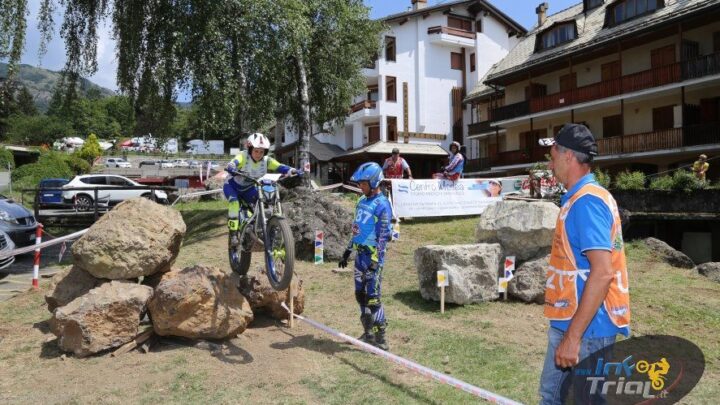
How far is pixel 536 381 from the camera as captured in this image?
5.28 m

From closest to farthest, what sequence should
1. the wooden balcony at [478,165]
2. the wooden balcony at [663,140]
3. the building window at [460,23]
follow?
the wooden balcony at [663,140] < the wooden balcony at [478,165] < the building window at [460,23]

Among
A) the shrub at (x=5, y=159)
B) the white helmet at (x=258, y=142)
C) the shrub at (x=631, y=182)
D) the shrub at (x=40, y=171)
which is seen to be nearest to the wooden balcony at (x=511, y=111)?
the shrub at (x=631, y=182)

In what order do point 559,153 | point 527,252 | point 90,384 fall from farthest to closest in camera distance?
point 527,252 < point 90,384 < point 559,153

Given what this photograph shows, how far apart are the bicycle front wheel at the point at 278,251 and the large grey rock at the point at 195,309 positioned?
66 cm

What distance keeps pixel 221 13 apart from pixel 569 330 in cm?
1277

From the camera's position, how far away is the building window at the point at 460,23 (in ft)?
136

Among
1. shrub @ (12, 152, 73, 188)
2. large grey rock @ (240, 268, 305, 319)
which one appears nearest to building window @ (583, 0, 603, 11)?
large grey rock @ (240, 268, 305, 319)

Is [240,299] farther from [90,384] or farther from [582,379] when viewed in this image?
[582,379]

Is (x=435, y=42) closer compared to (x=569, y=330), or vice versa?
(x=569, y=330)

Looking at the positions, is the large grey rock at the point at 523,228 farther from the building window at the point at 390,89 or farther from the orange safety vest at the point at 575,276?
the building window at the point at 390,89

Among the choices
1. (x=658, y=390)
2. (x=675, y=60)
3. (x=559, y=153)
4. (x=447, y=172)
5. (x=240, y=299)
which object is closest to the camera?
(x=658, y=390)

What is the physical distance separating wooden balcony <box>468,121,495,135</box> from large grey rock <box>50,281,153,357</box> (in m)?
33.4

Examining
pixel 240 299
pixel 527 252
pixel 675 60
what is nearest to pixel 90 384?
pixel 240 299

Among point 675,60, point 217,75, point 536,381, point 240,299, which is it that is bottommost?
point 536,381
